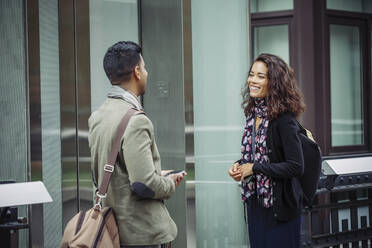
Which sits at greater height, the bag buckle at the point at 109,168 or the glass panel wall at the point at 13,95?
the glass panel wall at the point at 13,95

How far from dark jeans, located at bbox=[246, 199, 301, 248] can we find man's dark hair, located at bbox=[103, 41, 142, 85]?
1.29 meters

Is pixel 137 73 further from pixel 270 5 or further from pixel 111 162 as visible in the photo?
pixel 270 5

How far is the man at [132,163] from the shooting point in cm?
241

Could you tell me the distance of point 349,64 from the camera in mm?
7074

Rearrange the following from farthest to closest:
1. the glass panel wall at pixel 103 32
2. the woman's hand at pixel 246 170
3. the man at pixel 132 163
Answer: the glass panel wall at pixel 103 32 → the woman's hand at pixel 246 170 → the man at pixel 132 163

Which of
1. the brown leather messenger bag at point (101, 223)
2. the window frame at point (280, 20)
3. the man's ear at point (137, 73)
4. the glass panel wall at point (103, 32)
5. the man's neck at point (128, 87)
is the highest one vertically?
the window frame at point (280, 20)

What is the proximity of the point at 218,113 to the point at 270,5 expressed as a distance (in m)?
2.05

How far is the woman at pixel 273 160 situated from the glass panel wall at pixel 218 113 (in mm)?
1629

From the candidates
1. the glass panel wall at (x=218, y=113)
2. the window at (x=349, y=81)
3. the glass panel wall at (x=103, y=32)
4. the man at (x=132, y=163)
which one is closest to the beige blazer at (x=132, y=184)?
the man at (x=132, y=163)

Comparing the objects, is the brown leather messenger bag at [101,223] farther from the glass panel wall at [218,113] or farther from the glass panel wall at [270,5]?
the glass panel wall at [270,5]

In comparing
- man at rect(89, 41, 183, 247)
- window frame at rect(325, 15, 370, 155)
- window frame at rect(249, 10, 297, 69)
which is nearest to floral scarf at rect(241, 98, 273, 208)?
man at rect(89, 41, 183, 247)

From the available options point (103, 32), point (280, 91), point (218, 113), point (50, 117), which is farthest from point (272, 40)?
point (280, 91)

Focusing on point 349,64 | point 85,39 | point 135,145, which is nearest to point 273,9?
point 349,64

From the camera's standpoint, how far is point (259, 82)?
3492mm
